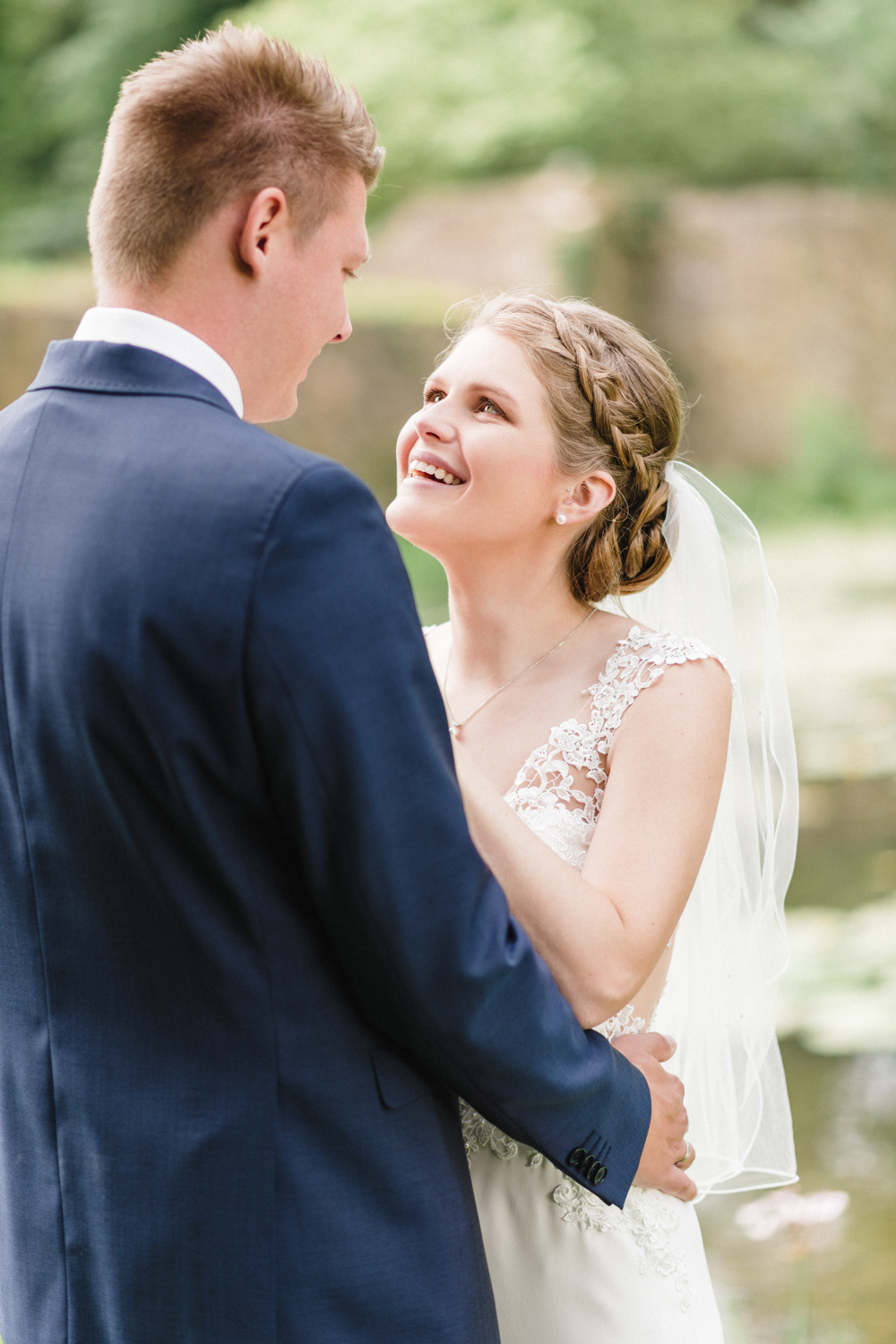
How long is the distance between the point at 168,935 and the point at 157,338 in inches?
24.6

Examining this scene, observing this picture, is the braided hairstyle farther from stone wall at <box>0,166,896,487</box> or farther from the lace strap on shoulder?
stone wall at <box>0,166,896,487</box>

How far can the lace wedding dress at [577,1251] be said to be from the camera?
77.4 inches

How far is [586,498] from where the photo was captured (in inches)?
93.7

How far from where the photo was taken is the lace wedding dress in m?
1.96

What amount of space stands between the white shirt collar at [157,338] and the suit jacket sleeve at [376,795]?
0.22m

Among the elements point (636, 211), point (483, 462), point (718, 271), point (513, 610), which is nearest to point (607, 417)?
point (483, 462)

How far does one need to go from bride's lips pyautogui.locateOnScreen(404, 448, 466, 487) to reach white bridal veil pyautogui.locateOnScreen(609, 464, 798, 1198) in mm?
461

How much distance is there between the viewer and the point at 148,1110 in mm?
1409

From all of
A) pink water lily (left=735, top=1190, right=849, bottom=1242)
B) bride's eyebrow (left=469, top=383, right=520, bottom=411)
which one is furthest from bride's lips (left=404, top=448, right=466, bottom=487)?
pink water lily (left=735, top=1190, right=849, bottom=1242)

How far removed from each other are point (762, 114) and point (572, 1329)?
70.5 ft

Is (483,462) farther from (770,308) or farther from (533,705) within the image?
(770,308)

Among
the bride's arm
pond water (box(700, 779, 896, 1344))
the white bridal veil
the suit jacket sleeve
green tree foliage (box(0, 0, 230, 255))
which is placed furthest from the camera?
green tree foliage (box(0, 0, 230, 255))

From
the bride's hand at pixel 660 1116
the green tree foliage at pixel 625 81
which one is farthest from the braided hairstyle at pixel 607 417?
the green tree foliage at pixel 625 81

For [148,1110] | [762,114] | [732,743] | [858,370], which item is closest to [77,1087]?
[148,1110]
